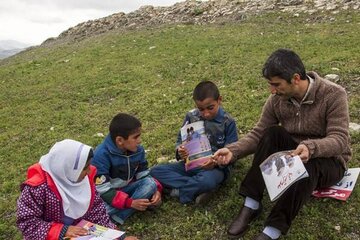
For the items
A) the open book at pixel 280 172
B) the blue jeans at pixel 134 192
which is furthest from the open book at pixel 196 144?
the open book at pixel 280 172

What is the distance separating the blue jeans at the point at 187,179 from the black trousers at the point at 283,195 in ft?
2.21

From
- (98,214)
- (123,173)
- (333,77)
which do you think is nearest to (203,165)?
(123,173)

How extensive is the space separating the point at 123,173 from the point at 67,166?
129 cm

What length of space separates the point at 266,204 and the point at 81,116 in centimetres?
641

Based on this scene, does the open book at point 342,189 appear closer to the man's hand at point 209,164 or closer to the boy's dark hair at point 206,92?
the man's hand at point 209,164

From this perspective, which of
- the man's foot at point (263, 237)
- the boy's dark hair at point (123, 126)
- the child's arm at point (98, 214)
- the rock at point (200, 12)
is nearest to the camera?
the man's foot at point (263, 237)

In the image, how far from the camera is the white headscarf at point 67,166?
3.98 m

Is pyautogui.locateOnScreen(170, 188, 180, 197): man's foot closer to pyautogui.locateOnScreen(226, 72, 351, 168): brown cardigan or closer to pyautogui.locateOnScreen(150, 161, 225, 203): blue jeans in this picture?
pyautogui.locateOnScreen(150, 161, 225, 203): blue jeans

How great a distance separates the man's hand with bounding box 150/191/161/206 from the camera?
5.17 meters

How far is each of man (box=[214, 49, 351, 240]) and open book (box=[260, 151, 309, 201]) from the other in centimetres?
12

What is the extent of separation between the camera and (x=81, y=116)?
1030cm

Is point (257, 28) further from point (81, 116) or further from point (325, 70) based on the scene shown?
point (81, 116)

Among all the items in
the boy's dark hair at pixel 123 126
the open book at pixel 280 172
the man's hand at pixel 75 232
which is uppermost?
the boy's dark hair at pixel 123 126

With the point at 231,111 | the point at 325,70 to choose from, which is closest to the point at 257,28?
the point at 325,70
